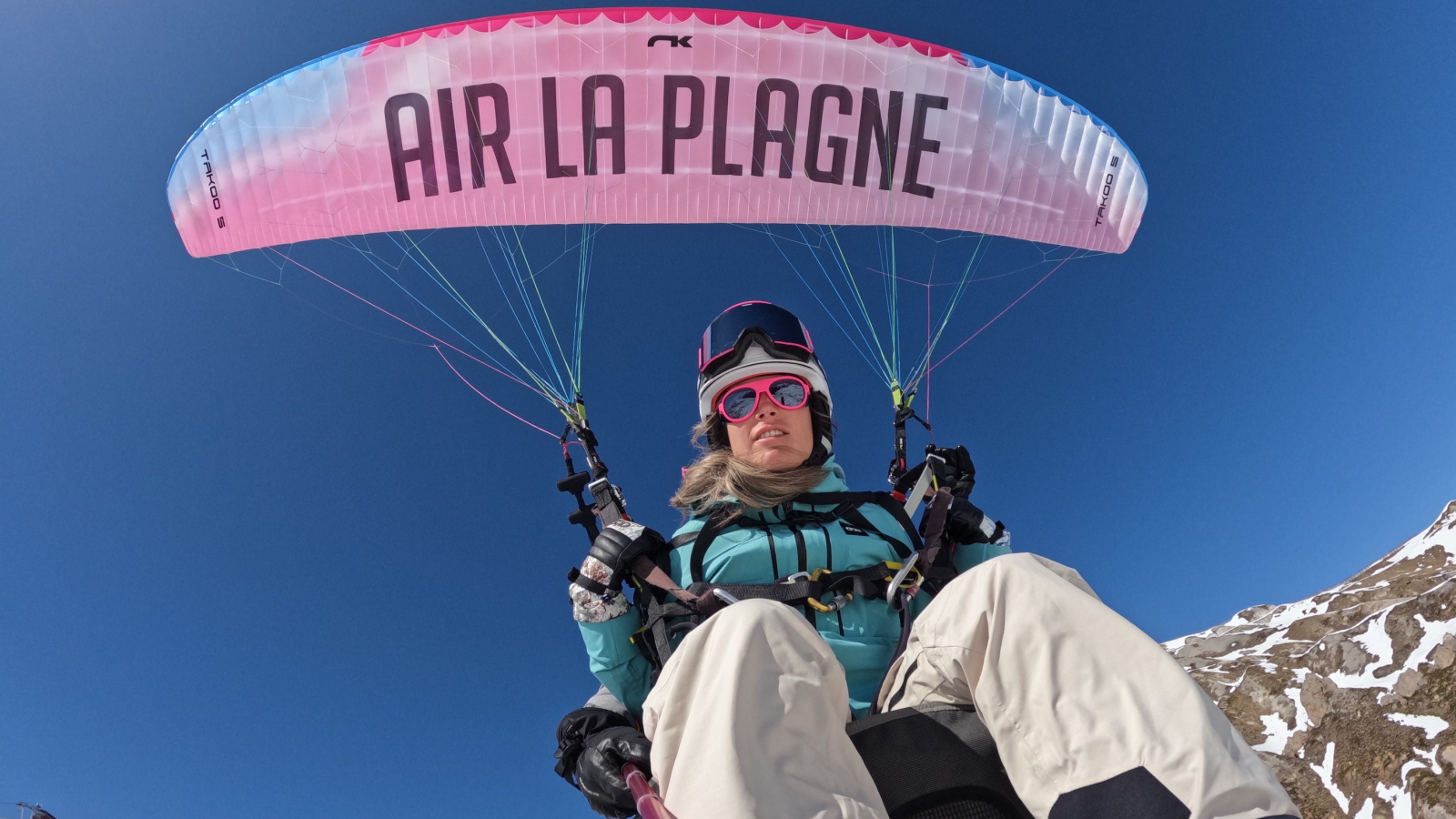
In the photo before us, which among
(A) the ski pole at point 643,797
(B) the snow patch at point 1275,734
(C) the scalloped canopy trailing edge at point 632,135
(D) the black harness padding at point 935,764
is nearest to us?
(A) the ski pole at point 643,797

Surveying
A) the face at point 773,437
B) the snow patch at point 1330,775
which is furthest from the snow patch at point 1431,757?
the face at point 773,437

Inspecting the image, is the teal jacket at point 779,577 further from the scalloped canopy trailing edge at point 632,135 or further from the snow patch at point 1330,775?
the snow patch at point 1330,775

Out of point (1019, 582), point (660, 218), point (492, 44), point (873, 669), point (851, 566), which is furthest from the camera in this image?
point (660, 218)

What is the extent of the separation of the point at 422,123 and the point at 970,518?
4.73m

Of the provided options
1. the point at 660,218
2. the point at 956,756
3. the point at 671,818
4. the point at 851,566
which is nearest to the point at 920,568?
the point at 851,566

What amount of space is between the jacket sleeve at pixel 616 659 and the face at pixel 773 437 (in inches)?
39.6

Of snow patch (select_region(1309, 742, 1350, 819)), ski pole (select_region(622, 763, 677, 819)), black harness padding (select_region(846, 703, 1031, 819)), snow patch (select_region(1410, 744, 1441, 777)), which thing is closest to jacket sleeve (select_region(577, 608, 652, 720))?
ski pole (select_region(622, 763, 677, 819))

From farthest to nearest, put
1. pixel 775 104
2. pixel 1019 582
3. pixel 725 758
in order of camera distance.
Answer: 1. pixel 775 104
2. pixel 1019 582
3. pixel 725 758

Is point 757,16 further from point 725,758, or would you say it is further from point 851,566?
point 725,758

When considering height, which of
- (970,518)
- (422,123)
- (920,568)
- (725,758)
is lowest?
(725,758)

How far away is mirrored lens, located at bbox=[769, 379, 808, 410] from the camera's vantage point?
11.6 feet

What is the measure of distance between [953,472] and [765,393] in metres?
1.02

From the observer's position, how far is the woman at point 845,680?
139 cm

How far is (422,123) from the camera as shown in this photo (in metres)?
5.19
